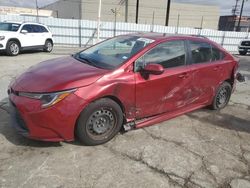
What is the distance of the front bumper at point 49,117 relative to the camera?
320cm

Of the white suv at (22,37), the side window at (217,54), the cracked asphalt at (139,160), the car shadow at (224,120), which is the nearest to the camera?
the cracked asphalt at (139,160)

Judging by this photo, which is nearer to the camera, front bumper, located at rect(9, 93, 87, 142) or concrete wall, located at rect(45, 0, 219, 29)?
front bumper, located at rect(9, 93, 87, 142)

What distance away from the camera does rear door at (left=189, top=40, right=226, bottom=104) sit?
4625mm

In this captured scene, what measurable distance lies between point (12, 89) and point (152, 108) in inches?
82.6

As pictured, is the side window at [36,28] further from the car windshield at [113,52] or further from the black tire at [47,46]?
the car windshield at [113,52]

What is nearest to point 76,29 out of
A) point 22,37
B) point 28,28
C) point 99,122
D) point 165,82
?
point 28,28

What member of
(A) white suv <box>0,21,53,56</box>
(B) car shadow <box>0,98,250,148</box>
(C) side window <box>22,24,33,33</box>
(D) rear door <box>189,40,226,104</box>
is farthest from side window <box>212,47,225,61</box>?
(C) side window <box>22,24,33,33</box>

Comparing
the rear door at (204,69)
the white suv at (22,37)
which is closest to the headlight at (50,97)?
the rear door at (204,69)

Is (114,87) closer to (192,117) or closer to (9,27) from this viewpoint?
(192,117)

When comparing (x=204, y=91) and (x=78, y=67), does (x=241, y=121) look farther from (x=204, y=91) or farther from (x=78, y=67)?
(x=78, y=67)

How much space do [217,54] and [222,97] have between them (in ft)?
3.21

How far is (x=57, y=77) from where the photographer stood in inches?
135

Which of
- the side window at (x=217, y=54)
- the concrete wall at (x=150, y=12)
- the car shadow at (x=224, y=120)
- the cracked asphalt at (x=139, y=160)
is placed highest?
the concrete wall at (x=150, y=12)

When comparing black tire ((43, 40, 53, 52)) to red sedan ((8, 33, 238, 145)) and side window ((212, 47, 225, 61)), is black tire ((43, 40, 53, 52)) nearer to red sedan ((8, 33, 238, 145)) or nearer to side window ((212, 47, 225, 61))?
red sedan ((8, 33, 238, 145))
